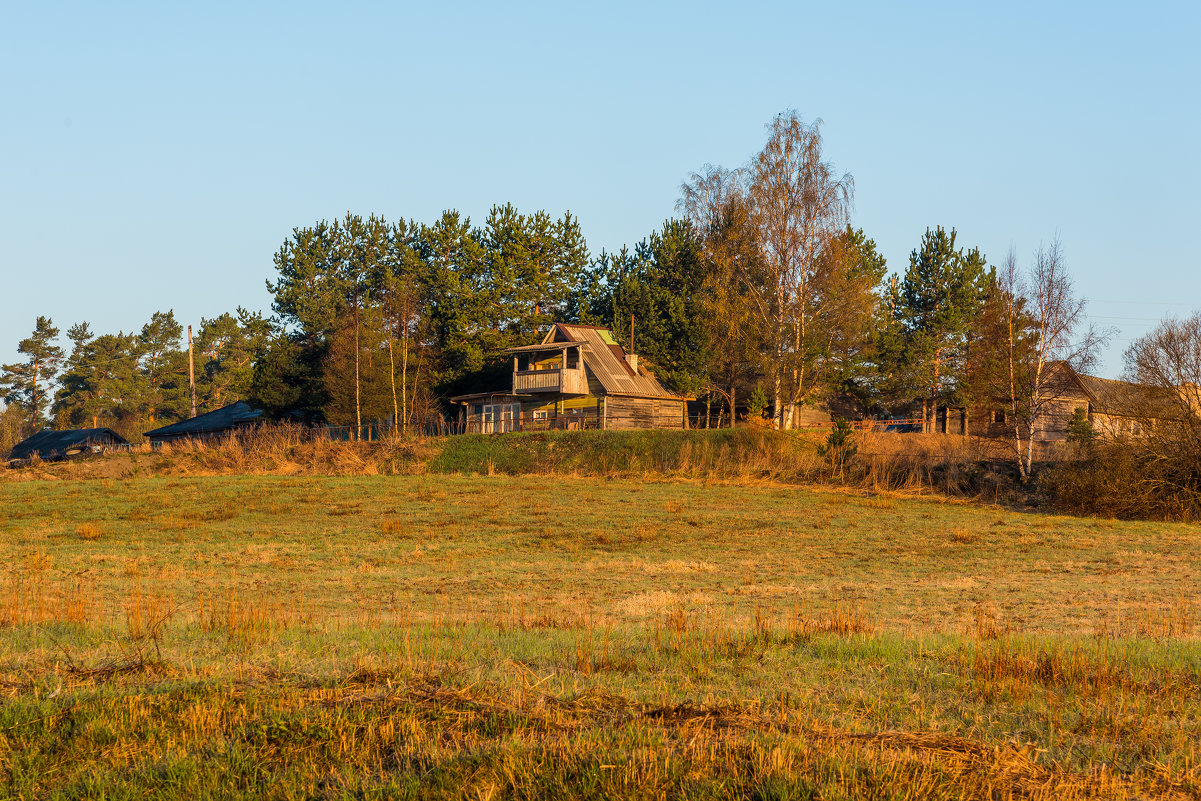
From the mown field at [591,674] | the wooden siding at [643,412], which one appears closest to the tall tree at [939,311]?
the wooden siding at [643,412]

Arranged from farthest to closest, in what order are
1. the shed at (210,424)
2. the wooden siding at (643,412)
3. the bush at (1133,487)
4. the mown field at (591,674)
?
the shed at (210,424) < the wooden siding at (643,412) < the bush at (1133,487) < the mown field at (591,674)

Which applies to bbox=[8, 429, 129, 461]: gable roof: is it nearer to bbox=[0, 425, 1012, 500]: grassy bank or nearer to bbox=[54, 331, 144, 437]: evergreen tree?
bbox=[54, 331, 144, 437]: evergreen tree

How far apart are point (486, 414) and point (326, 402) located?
11.1 m

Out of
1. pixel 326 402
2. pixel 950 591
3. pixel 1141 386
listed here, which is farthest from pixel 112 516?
pixel 326 402

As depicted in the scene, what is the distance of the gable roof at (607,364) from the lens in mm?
55656

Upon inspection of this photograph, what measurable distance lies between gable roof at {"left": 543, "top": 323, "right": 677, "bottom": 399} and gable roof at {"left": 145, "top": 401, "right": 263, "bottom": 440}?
82.8 feet

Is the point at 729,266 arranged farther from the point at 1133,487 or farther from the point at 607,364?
the point at 1133,487

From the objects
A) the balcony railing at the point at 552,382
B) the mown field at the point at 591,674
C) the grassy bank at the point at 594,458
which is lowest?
the mown field at the point at 591,674

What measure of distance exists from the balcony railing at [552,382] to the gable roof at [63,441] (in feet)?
117

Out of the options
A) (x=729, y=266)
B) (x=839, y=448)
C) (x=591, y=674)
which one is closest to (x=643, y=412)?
(x=729, y=266)

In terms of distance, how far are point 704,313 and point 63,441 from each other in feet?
173

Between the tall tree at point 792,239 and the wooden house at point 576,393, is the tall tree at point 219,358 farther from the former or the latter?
the tall tree at point 792,239

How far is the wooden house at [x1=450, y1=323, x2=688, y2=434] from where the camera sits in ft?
179

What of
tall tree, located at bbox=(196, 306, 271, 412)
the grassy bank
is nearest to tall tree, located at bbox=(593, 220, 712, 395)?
the grassy bank
